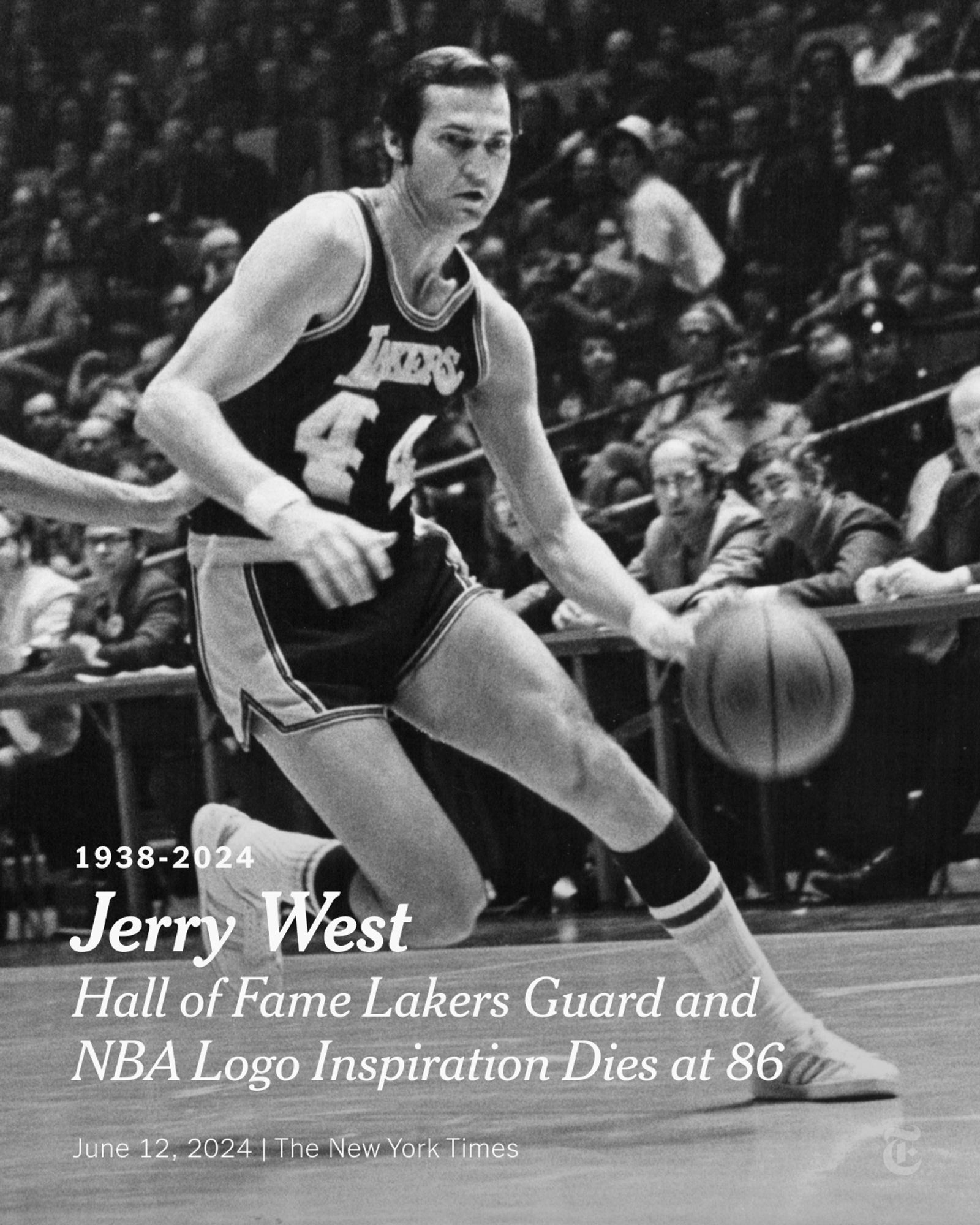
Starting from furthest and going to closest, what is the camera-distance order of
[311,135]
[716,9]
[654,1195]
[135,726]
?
[311,135] < [716,9] < [135,726] < [654,1195]

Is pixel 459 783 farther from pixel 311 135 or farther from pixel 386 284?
pixel 311 135

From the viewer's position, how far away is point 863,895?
22.5 feet

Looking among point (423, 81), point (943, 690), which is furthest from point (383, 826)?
point (943, 690)

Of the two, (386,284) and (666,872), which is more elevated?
(386,284)

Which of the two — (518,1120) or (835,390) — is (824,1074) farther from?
(835,390)

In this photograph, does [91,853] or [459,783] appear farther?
[91,853]

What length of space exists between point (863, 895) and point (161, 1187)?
4.04 meters

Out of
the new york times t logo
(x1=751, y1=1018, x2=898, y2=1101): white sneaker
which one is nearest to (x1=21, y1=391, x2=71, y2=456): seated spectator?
(x1=751, y1=1018, x2=898, y2=1101): white sneaker

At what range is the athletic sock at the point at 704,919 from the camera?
3633 mm

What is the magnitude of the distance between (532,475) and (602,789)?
0.58 metres

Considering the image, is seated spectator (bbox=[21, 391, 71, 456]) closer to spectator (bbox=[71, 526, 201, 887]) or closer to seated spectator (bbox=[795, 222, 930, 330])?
spectator (bbox=[71, 526, 201, 887])

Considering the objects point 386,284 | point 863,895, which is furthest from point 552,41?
point 386,284

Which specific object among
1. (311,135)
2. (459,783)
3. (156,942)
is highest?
(311,135)

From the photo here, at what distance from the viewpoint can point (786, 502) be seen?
22.7ft
